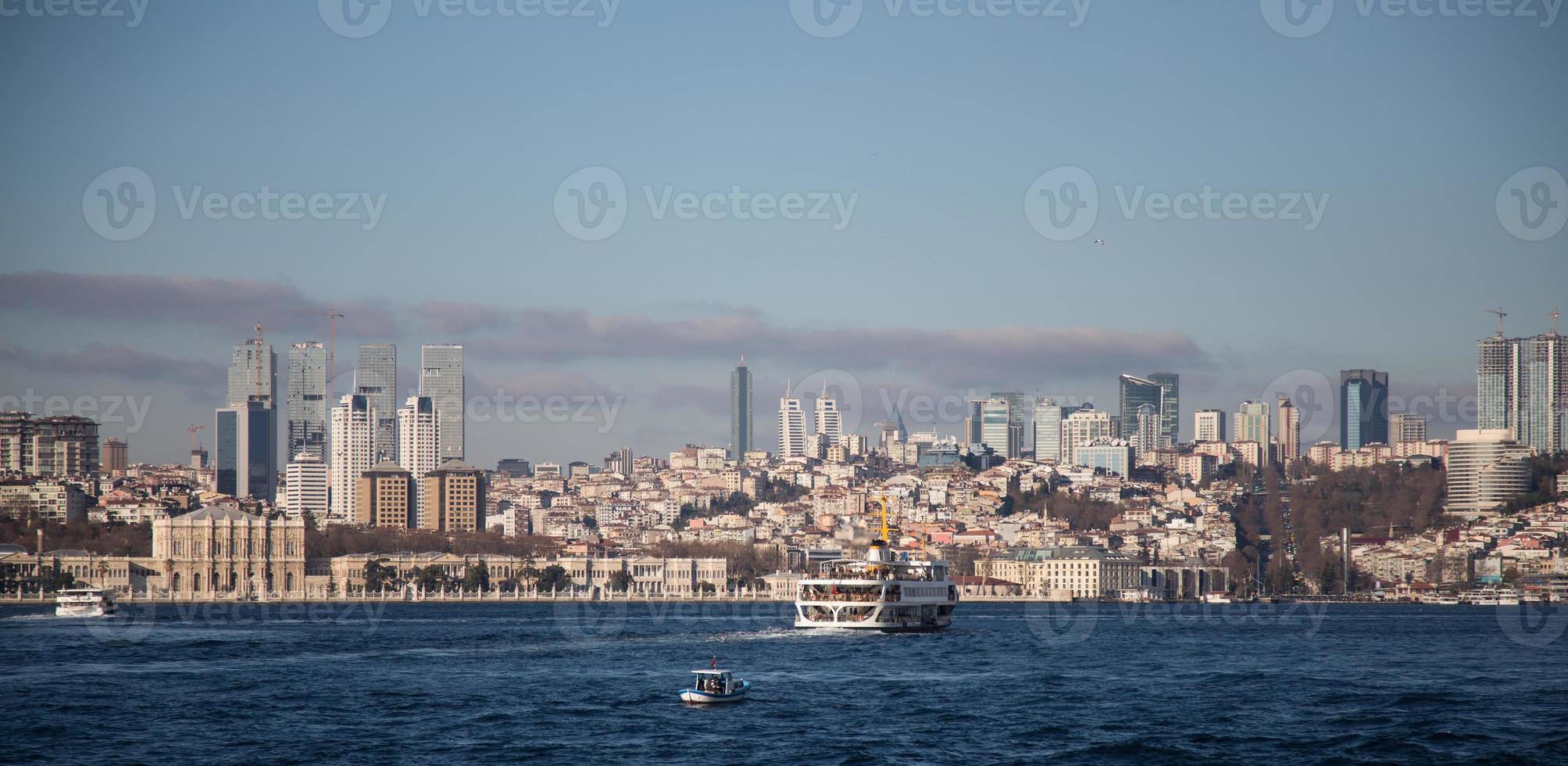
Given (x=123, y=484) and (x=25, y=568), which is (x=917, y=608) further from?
(x=123, y=484)

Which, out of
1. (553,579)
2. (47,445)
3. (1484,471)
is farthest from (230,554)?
(1484,471)

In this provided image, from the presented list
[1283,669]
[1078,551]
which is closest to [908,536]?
[1078,551]

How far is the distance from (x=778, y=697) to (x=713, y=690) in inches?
86.2

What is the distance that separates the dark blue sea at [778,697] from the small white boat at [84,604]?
44.2 feet

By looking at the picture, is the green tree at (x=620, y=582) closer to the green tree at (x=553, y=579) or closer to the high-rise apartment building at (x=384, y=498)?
the green tree at (x=553, y=579)

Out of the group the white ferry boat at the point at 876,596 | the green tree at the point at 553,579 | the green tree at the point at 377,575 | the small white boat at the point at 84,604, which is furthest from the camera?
the green tree at the point at 553,579

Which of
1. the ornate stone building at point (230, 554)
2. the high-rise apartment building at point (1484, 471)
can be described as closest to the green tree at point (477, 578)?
the ornate stone building at point (230, 554)

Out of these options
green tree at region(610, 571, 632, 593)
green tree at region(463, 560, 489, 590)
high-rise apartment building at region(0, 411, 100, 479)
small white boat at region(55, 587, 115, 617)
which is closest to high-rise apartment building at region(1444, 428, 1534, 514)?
green tree at region(610, 571, 632, 593)

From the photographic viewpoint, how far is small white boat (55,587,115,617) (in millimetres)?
78562

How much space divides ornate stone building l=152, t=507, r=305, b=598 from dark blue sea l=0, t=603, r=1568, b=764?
188 ft

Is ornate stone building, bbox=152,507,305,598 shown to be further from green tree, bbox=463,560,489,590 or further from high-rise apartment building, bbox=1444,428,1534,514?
high-rise apartment building, bbox=1444,428,1534,514

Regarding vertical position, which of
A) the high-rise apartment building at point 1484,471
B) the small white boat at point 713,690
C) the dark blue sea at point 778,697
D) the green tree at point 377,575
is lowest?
the green tree at point 377,575

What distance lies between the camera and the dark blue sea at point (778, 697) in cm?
3095

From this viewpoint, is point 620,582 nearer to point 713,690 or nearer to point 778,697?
point 778,697
